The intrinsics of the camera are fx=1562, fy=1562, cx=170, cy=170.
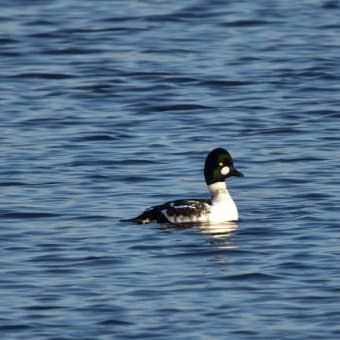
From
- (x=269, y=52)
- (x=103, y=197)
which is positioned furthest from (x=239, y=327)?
A: (x=269, y=52)

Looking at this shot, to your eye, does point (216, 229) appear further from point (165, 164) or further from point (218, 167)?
point (165, 164)

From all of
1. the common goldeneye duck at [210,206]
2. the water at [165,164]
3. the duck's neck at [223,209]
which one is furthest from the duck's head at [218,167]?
the water at [165,164]

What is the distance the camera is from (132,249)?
18.1 metres

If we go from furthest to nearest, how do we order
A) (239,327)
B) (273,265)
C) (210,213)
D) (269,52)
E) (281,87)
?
(269,52), (281,87), (210,213), (273,265), (239,327)

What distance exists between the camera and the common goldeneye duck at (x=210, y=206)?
753 inches

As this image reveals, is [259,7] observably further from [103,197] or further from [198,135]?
[103,197]

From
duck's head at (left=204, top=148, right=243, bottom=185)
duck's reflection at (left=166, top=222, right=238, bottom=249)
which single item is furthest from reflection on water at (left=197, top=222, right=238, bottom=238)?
duck's head at (left=204, top=148, right=243, bottom=185)

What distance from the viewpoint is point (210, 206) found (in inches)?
774

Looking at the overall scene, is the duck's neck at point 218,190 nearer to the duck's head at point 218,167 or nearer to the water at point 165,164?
the duck's head at point 218,167

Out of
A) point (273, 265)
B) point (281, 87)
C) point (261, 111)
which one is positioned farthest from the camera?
point (281, 87)

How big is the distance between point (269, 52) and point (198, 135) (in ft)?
25.3

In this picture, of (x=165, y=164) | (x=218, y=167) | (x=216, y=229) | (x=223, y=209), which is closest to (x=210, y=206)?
(x=223, y=209)

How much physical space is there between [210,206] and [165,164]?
3.30 metres

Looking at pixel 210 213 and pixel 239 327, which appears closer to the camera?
pixel 239 327
